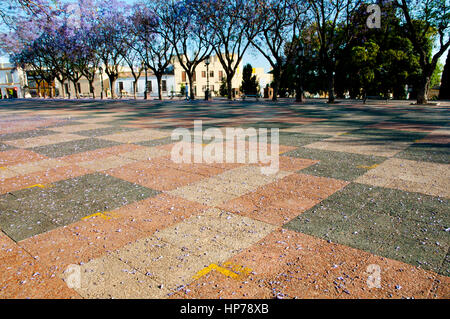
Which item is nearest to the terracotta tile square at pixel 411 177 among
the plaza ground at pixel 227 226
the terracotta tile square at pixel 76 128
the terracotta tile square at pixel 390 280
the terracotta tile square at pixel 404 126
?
the plaza ground at pixel 227 226

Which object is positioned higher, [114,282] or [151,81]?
[151,81]

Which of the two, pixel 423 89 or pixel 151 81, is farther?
pixel 151 81

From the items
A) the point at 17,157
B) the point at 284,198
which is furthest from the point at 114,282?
the point at 17,157

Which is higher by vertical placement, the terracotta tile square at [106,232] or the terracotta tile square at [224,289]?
the terracotta tile square at [106,232]

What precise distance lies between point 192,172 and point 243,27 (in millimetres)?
26035

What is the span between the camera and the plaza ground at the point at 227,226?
112 inches

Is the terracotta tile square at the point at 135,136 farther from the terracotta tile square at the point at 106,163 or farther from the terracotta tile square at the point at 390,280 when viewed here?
the terracotta tile square at the point at 390,280

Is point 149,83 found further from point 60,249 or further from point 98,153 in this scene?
point 60,249

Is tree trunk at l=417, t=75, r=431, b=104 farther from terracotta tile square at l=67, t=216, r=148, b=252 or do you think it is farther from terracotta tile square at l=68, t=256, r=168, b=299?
terracotta tile square at l=68, t=256, r=168, b=299

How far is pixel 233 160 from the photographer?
7.11 meters

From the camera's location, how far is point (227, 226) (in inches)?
156

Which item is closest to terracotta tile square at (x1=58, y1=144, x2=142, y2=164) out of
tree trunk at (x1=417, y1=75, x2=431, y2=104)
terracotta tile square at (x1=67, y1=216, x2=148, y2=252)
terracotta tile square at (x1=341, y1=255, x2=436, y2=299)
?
terracotta tile square at (x1=67, y1=216, x2=148, y2=252)
